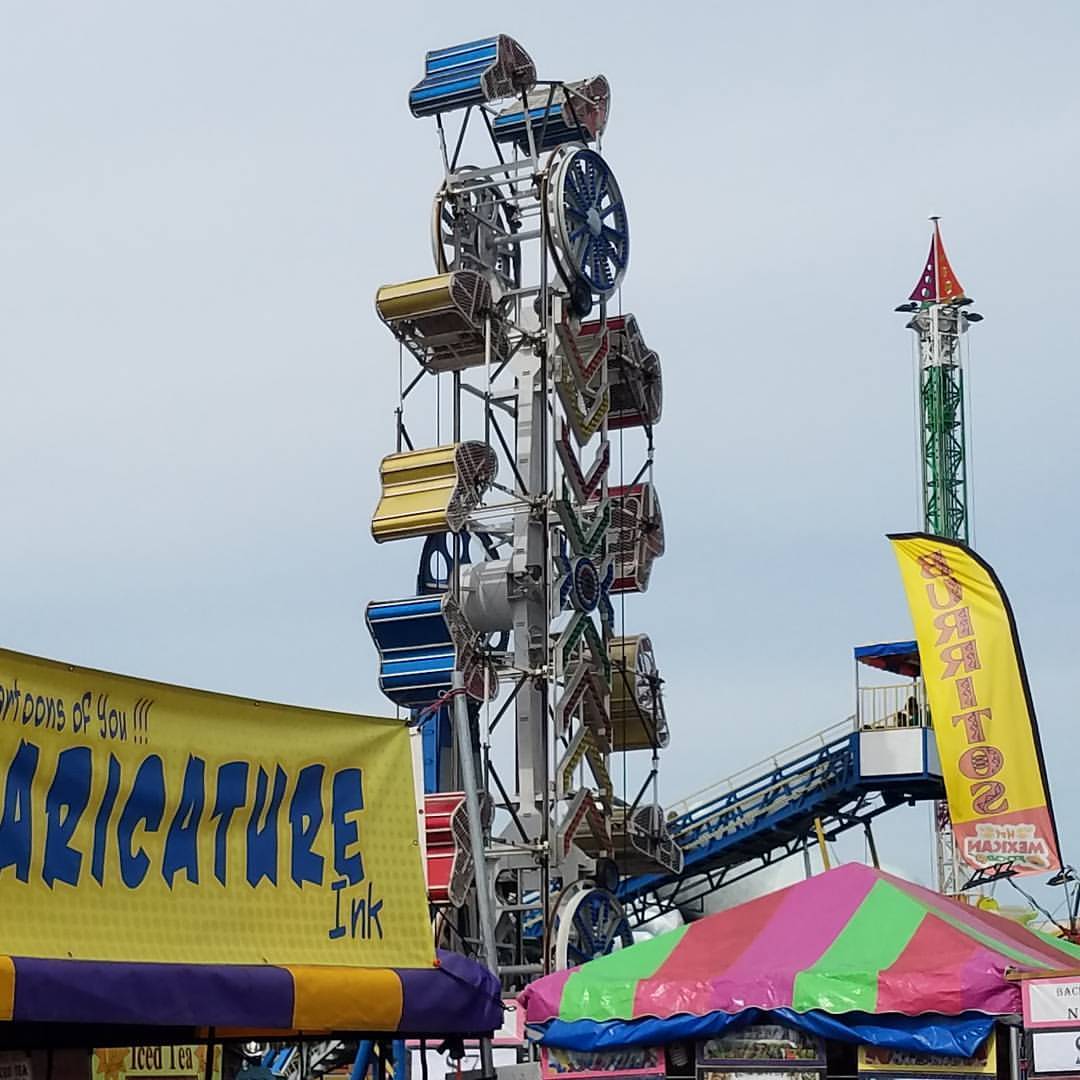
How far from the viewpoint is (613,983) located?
16.5 m

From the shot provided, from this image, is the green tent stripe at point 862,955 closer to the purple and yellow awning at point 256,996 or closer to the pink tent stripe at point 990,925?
the pink tent stripe at point 990,925

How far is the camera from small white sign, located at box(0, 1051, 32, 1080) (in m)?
9.14

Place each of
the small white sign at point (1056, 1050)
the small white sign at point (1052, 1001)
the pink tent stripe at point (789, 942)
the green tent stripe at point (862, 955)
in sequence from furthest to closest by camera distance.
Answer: the pink tent stripe at point (789, 942)
the green tent stripe at point (862, 955)
the small white sign at point (1052, 1001)
the small white sign at point (1056, 1050)

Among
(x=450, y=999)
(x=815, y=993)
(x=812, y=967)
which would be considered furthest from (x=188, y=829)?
(x=812, y=967)

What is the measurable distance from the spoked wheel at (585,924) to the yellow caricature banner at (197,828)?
19000mm

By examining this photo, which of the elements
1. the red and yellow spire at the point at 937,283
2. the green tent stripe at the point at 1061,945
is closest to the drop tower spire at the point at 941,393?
the red and yellow spire at the point at 937,283

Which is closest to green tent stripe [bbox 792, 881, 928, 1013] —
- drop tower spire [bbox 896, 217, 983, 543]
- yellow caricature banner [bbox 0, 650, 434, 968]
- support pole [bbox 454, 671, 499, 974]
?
support pole [bbox 454, 671, 499, 974]

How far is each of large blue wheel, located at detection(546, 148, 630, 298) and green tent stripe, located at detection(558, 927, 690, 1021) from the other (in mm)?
17422

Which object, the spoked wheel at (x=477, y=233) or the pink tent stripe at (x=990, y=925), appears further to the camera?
the spoked wheel at (x=477, y=233)

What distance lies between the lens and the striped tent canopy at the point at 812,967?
1489 cm

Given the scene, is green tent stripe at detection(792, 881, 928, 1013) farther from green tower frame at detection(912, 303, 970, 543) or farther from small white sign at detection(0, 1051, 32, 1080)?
green tower frame at detection(912, 303, 970, 543)

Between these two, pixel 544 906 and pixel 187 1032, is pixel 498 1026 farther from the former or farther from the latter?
pixel 544 906

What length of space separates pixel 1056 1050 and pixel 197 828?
23.5ft

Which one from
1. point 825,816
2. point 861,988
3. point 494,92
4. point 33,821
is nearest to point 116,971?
→ point 33,821
